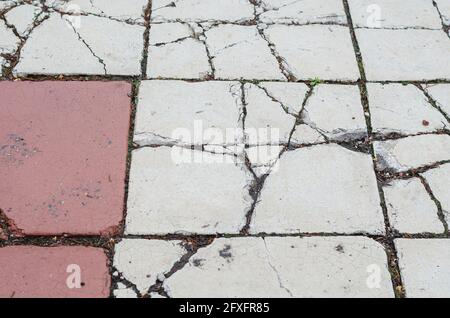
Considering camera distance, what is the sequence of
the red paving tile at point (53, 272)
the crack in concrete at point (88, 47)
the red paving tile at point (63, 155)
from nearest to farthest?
the red paving tile at point (53, 272) → the red paving tile at point (63, 155) → the crack in concrete at point (88, 47)

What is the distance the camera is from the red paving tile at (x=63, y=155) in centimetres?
192

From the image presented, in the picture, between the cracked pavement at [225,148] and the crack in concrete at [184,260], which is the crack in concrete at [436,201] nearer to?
the cracked pavement at [225,148]

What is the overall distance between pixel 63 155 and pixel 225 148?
652 millimetres

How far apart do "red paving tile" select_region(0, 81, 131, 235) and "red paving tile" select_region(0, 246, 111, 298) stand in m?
0.08

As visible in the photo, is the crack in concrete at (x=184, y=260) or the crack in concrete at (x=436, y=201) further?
the crack in concrete at (x=436, y=201)

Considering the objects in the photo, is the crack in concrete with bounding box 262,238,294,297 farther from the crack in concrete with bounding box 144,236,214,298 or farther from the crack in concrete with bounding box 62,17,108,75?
Answer: the crack in concrete with bounding box 62,17,108,75

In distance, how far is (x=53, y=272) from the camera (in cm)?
178

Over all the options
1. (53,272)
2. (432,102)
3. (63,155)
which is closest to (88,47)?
(63,155)

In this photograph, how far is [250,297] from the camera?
1763 millimetres

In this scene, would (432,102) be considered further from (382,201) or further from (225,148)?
(225,148)

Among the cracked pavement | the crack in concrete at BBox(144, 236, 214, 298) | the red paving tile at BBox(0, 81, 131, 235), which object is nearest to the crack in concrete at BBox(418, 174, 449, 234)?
the cracked pavement

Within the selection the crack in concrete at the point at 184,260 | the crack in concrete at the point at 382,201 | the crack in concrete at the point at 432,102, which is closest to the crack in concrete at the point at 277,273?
the crack in concrete at the point at 184,260

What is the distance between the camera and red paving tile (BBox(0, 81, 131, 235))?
1919mm

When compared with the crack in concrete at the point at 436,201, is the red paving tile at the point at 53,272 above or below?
below
